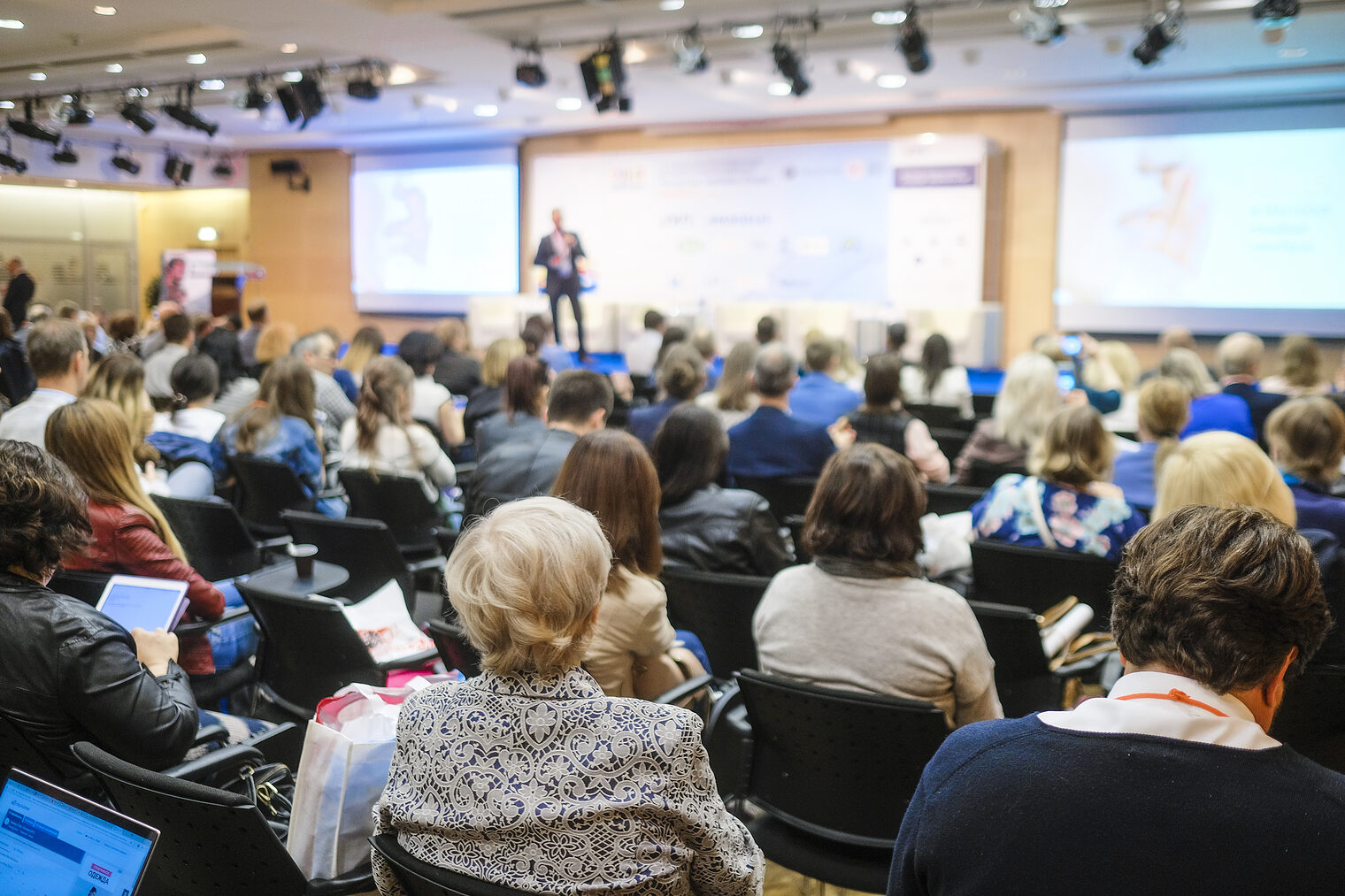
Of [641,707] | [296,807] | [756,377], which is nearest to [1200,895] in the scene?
[641,707]

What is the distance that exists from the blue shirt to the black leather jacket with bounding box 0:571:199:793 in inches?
177

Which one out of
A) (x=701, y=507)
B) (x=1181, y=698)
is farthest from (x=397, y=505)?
(x=1181, y=698)

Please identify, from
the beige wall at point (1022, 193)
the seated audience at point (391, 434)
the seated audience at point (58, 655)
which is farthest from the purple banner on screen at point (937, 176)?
the seated audience at point (58, 655)

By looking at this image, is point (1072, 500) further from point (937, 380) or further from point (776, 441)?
point (937, 380)

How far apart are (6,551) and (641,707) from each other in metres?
1.30

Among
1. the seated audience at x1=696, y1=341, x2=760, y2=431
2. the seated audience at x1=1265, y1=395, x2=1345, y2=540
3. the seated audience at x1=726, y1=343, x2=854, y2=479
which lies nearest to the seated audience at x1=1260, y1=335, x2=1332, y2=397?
the seated audience at x1=696, y1=341, x2=760, y2=431

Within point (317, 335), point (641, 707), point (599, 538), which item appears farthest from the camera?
point (317, 335)

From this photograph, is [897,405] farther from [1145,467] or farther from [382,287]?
[382,287]

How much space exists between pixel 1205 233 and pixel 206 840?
11408mm

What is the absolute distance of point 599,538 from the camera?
5.27 ft

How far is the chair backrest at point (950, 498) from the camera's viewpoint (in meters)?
4.33

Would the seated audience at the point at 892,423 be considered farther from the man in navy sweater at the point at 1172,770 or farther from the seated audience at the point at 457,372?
the man in navy sweater at the point at 1172,770

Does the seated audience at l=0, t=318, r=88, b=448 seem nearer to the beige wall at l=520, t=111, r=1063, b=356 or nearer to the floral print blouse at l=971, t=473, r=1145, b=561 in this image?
the floral print blouse at l=971, t=473, r=1145, b=561

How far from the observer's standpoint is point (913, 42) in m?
7.55
